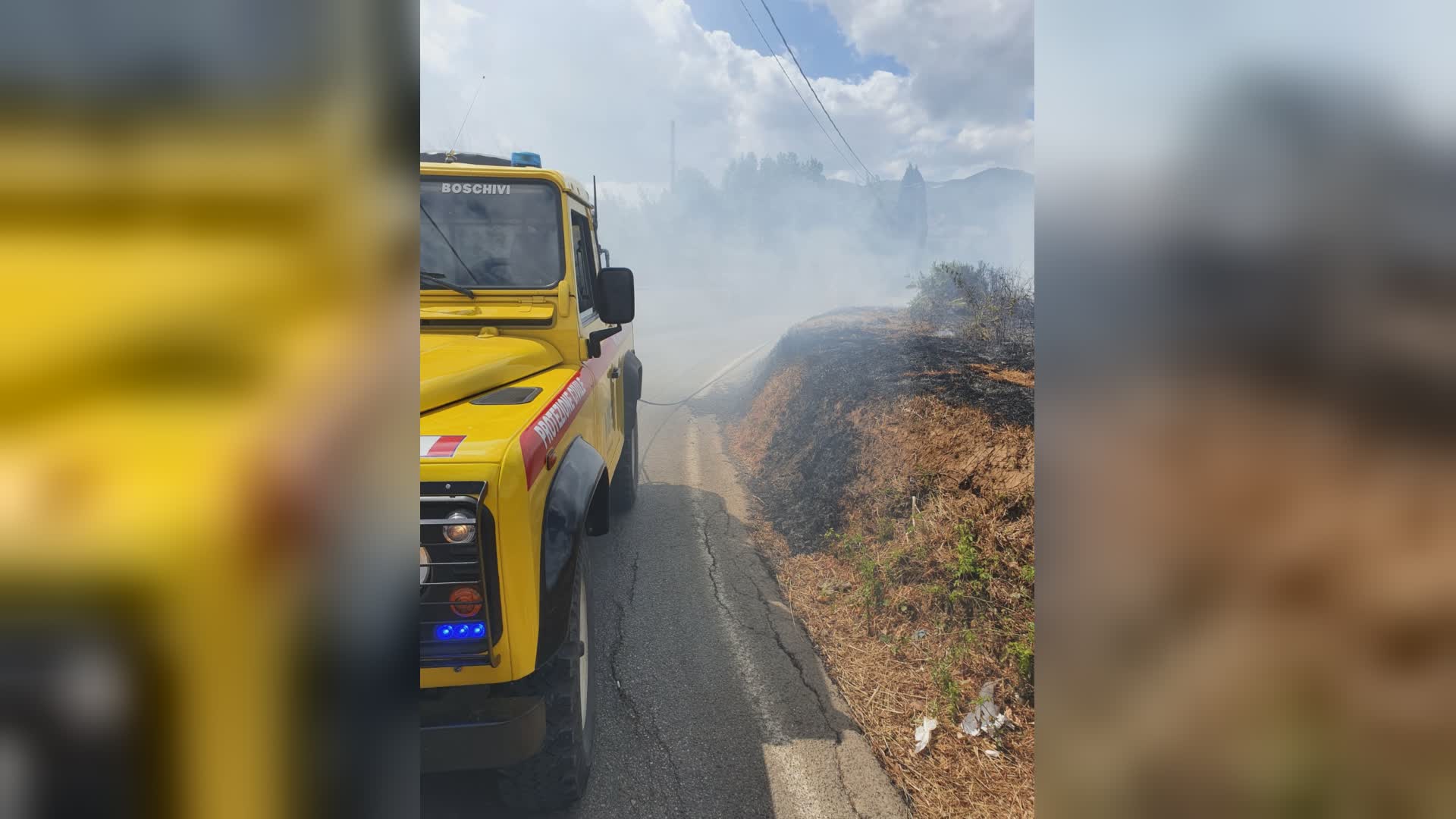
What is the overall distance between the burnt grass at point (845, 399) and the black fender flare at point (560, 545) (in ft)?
10.3

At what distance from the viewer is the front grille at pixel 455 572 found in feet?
6.95

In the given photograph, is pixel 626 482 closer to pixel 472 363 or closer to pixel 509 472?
pixel 472 363

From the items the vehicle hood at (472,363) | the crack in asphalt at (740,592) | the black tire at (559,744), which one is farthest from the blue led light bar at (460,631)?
the crack in asphalt at (740,592)

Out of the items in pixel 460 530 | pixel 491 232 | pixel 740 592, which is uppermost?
pixel 491 232

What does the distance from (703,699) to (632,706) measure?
1.15ft

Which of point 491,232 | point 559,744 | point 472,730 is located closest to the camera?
point 472,730

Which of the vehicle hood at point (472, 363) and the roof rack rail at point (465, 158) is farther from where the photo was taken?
the roof rack rail at point (465, 158)

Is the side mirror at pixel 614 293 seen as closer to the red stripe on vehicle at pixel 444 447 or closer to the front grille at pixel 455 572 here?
the red stripe on vehicle at pixel 444 447

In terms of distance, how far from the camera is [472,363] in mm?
3096

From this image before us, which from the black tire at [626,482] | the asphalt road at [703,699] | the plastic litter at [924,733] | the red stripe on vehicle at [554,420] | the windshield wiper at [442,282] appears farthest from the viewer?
the black tire at [626,482]

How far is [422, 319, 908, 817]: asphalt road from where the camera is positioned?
2939 mm

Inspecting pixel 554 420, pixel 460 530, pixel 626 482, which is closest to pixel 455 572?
pixel 460 530
